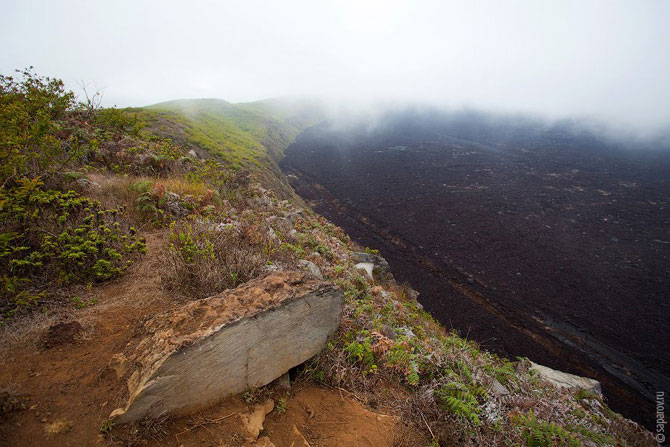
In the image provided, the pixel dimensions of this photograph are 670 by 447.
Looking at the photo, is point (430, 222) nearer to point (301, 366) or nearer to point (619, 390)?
point (619, 390)

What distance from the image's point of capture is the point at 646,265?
1911 centimetres

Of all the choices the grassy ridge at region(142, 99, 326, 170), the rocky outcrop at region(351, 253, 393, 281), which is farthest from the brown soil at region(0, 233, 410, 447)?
the grassy ridge at region(142, 99, 326, 170)

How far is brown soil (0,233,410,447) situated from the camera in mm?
2322

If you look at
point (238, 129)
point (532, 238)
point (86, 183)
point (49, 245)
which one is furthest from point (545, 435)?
point (238, 129)

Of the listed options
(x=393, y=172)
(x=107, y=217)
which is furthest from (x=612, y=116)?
(x=107, y=217)

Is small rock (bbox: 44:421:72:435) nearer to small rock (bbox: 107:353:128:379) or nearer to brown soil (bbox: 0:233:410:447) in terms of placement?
brown soil (bbox: 0:233:410:447)

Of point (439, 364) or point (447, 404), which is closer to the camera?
point (447, 404)

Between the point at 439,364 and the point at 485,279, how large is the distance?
1445 cm

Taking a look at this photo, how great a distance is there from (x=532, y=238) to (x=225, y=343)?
24.6 metres

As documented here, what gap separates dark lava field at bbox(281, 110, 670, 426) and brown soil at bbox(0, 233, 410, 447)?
11885 mm

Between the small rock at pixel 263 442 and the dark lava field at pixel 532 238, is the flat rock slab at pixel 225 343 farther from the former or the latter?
the dark lava field at pixel 532 238

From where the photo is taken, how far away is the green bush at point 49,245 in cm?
360

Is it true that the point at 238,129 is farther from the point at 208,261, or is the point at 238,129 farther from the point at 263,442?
the point at 263,442

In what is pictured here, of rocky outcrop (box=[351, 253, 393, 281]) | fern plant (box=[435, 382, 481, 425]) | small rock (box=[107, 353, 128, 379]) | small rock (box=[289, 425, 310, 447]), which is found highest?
small rock (box=[107, 353, 128, 379])
